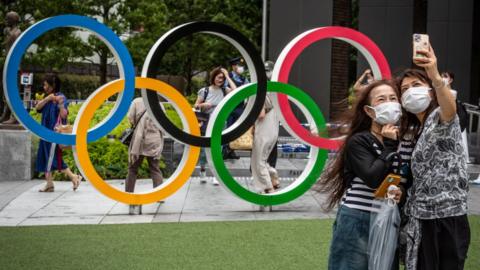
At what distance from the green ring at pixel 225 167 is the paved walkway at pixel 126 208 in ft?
0.89

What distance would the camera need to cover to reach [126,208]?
408 inches

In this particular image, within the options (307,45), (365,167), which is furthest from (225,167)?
(365,167)

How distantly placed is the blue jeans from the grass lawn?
2572 millimetres

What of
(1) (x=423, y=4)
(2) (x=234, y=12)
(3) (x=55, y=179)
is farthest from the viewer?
(2) (x=234, y=12)

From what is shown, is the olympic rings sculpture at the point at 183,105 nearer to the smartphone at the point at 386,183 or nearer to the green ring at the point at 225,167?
the green ring at the point at 225,167

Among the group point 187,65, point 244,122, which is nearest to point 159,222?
point 244,122

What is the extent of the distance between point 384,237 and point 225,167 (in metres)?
5.54

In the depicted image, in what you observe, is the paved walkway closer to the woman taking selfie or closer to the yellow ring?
the yellow ring

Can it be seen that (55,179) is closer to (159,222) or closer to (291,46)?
(159,222)

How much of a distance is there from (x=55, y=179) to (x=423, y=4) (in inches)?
351

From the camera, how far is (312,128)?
1034 cm

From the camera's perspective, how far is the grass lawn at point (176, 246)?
7039mm

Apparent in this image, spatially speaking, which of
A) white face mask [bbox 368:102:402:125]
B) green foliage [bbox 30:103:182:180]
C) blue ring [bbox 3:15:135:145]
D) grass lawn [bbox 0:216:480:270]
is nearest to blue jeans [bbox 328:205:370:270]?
white face mask [bbox 368:102:402:125]

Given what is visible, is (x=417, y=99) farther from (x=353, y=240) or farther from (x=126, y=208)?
(x=126, y=208)
